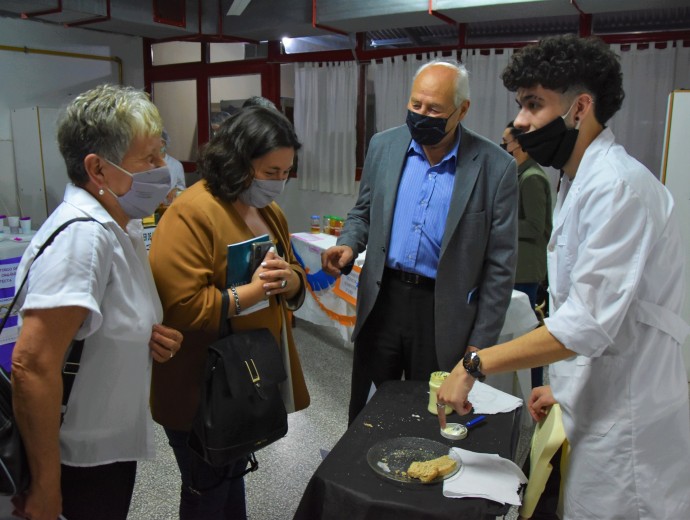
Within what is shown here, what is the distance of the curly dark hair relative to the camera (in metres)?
1.26

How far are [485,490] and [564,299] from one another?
0.46 m

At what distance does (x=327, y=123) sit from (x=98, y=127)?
3936 millimetres

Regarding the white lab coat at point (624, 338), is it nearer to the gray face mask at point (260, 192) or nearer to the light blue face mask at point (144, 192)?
the gray face mask at point (260, 192)

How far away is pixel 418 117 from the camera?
1908 mm

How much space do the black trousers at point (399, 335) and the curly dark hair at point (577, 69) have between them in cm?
84

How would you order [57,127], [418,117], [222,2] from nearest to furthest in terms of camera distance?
[57,127] < [418,117] < [222,2]

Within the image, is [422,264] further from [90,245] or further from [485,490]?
[90,245]

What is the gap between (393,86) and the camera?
179 inches

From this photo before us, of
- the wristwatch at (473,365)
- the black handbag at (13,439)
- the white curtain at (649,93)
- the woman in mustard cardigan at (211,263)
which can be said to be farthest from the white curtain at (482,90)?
the black handbag at (13,439)

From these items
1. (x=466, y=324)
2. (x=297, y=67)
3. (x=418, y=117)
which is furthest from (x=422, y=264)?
(x=297, y=67)

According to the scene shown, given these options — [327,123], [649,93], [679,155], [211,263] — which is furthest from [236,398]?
[327,123]

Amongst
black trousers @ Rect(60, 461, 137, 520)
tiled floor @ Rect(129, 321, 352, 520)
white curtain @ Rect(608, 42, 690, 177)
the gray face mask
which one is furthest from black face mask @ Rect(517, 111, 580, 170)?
white curtain @ Rect(608, 42, 690, 177)

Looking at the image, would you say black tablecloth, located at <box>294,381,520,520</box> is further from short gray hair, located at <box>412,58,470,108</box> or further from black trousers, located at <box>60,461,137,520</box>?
short gray hair, located at <box>412,58,470,108</box>

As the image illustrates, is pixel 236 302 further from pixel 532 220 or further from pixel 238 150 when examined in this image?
pixel 532 220
